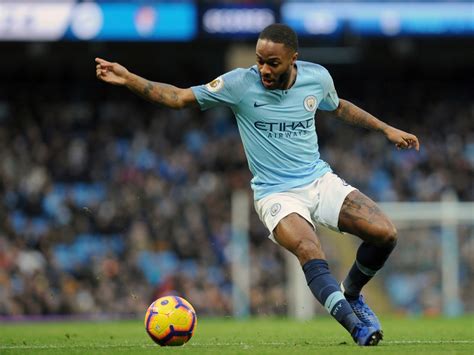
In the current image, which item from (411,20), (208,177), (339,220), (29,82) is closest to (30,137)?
(29,82)

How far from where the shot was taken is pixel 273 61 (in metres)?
7.58

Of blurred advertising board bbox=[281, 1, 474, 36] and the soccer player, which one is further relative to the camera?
blurred advertising board bbox=[281, 1, 474, 36]

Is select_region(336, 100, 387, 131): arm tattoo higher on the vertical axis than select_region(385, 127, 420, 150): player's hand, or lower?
higher

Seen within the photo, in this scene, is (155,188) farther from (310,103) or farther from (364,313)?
(364,313)

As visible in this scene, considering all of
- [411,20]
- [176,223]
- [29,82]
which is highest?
[411,20]

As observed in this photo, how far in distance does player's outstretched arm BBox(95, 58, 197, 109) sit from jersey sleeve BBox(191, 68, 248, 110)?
0.07 metres

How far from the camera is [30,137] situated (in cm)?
2477

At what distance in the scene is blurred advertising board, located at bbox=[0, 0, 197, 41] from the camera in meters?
21.0

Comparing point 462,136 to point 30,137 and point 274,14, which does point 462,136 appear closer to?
point 274,14

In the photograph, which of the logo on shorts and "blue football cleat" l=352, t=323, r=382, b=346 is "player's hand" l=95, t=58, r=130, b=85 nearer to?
the logo on shorts

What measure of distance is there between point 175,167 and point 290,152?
16119mm

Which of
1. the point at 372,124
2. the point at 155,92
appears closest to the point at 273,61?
the point at 155,92

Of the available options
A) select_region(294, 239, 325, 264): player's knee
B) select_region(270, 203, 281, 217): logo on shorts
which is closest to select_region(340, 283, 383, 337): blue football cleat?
select_region(294, 239, 325, 264): player's knee

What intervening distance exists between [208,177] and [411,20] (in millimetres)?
5760
